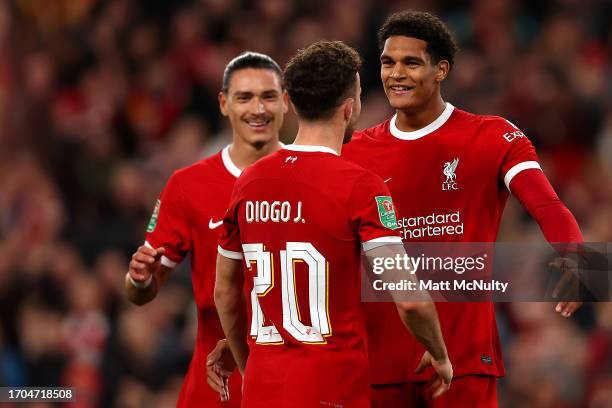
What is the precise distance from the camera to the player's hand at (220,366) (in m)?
5.64

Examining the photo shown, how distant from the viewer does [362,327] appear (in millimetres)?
4828

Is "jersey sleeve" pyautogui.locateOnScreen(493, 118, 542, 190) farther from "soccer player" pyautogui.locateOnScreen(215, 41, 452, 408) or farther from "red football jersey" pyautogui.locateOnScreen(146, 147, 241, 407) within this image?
"red football jersey" pyautogui.locateOnScreen(146, 147, 241, 407)

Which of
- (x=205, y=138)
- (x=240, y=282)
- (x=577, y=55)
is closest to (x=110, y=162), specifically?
(x=205, y=138)

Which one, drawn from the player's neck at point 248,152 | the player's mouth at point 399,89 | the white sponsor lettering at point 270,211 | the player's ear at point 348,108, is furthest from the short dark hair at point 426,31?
the white sponsor lettering at point 270,211

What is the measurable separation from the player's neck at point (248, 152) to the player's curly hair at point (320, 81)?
124 cm

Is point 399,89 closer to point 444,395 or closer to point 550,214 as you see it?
point 550,214

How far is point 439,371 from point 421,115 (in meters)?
1.24

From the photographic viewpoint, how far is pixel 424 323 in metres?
4.71

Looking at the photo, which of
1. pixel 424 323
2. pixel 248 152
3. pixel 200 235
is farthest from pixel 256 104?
pixel 424 323

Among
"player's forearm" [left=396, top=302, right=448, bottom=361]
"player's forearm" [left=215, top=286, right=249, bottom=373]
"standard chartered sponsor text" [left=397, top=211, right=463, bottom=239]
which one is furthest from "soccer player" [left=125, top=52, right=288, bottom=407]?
"player's forearm" [left=396, top=302, right=448, bottom=361]

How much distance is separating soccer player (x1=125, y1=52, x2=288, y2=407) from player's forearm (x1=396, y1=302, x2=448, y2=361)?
52.7 inches

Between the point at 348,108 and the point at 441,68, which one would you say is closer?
the point at 348,108

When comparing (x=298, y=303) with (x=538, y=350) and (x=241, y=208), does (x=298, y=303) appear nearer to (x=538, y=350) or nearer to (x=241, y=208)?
(x=241, y=208)

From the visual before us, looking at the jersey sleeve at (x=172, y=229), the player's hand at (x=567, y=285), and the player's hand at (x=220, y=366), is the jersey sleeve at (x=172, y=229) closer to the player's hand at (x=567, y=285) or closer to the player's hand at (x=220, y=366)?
the player's hand at (x=220, y=366)
